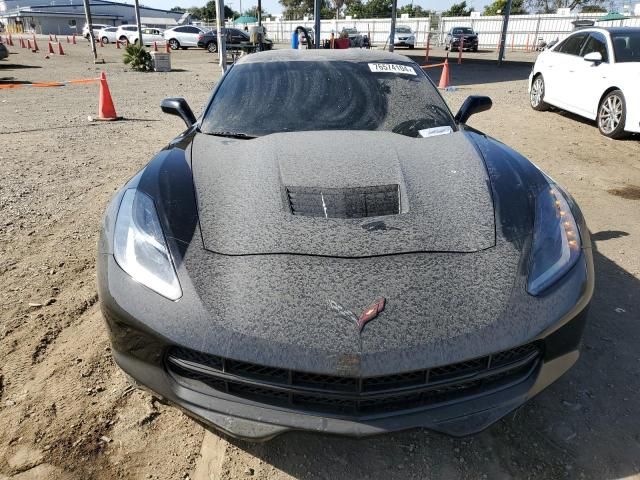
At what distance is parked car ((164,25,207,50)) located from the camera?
32562 millimetres

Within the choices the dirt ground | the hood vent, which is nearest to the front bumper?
the dirt ground

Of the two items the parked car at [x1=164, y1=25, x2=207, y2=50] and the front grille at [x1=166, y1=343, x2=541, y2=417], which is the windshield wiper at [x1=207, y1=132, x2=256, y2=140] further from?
the parked car at [x1=164, y1=25, x2=207, y2=50]

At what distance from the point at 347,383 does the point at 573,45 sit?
30.3 feet

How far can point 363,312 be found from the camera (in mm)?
1639

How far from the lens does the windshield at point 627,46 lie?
24.1 ft

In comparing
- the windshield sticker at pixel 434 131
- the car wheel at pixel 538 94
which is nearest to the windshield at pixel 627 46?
the car wheel at pixel 538 94

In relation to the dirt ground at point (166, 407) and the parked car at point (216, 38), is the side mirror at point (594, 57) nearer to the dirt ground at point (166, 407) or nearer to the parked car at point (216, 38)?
the dirt ground at point (166, 407)

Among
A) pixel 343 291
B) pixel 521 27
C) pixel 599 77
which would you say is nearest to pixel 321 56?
pixel 343 291

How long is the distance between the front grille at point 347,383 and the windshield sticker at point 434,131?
1563 millimetres

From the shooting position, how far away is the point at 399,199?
2164 mm

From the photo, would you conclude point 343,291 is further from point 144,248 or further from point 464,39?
point 464,39

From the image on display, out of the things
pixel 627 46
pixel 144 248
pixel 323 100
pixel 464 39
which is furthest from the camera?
pixel 464 39

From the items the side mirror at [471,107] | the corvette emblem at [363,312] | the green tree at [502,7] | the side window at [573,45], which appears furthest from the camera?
the green tree at [502,7]

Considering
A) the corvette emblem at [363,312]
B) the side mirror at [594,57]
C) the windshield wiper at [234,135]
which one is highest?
the side mirror at [594,57]
